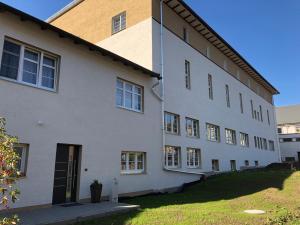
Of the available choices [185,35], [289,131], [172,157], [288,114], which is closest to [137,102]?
[172,157]

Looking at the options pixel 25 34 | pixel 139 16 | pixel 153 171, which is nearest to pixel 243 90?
pixel 139 16

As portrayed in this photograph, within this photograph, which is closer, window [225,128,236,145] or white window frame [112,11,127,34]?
white window frame [112,11,127,34]

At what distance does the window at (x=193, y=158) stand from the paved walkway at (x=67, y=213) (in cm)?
890

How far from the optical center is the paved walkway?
7656 millimetres

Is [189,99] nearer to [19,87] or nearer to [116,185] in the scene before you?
[116,185]

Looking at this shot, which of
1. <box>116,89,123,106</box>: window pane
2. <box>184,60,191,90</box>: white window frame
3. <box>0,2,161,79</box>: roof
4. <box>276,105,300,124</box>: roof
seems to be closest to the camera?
<box>0,2,161,79</box>: roof

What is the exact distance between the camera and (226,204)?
11.3 m

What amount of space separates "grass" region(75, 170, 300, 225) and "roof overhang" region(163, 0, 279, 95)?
36.5ft

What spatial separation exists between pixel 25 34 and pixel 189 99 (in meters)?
11.8

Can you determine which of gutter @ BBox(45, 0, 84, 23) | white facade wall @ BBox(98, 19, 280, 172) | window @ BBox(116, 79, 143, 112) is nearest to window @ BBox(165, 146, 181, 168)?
white facade wall @ BBox(98, 19, 280, 172)

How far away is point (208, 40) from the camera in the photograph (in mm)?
23703

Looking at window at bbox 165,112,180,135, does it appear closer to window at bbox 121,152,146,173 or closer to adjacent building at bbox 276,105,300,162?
window at bbox 121,152,146,173

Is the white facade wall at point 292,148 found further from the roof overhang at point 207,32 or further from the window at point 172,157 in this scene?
the window at point 172,157

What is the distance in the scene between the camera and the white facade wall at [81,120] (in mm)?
9344
